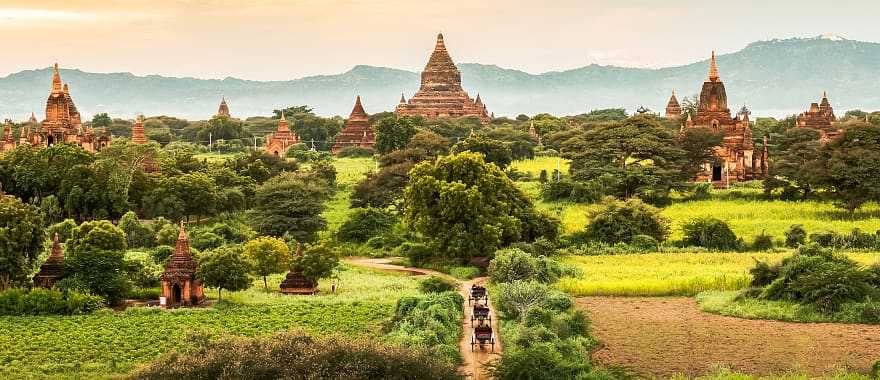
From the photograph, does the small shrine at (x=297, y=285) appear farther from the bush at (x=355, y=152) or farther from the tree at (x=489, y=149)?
the bush at (x=355, y=152)

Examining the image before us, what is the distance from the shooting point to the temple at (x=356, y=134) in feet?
324

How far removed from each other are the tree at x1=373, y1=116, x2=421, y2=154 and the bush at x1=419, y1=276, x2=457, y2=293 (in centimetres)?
3895

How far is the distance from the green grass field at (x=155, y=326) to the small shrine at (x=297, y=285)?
505 mm

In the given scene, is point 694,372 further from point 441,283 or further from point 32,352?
point 32,352

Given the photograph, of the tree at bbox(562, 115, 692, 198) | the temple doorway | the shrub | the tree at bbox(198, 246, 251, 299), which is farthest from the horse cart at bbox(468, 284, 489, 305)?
the temple doorway

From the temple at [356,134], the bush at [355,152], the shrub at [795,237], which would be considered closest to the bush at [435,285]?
the shrub at [795,237]

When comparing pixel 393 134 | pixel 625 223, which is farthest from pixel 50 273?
pixel 393 134

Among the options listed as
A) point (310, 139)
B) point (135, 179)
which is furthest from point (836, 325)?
point (310, 139)

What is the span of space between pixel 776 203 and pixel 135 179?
97.1 feet

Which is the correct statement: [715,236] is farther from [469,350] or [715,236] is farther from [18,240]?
[18,240]

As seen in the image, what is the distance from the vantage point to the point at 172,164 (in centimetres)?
6431

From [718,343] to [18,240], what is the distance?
71.8 ft

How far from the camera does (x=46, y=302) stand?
3750 cm

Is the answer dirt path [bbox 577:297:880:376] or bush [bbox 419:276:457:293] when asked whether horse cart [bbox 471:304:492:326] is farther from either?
bush [bbox 419:276:457:293]
